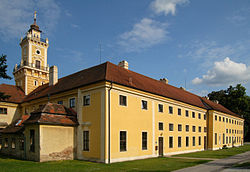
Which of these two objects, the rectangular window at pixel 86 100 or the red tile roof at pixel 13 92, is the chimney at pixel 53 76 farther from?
the rectangular window at pixel 86 100

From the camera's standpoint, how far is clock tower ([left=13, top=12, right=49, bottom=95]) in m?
38.5

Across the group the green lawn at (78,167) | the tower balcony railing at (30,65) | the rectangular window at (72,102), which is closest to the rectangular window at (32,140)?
the green lawn at (78,167)

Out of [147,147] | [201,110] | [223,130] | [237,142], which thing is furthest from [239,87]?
[147,147]

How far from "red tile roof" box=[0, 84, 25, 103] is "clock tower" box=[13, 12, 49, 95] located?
0.89 m

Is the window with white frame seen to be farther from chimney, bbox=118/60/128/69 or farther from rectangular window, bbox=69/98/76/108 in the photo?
chimney, bbox=118/60/128/69

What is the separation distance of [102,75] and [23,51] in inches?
1028

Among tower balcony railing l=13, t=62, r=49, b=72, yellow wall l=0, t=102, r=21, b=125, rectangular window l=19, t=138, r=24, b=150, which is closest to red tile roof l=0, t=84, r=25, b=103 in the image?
yellow wall l=0, t=102, r=21, b=125

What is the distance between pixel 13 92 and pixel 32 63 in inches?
240

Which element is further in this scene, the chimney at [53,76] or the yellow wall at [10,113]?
the yellow wall at [10,113]

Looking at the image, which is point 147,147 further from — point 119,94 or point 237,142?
point 237,142

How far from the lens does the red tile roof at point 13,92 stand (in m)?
34.5

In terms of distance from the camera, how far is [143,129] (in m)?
23.7

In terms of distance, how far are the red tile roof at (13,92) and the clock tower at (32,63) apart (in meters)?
0.89

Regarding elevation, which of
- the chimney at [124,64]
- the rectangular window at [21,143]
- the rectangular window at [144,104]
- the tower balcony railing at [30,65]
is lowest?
the rectangular window at [21,143]
